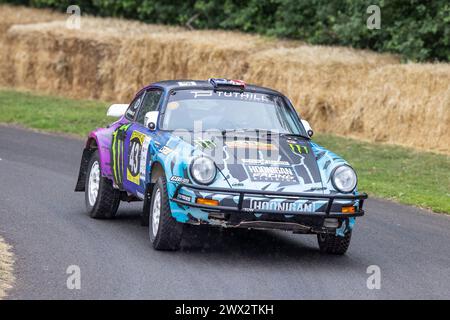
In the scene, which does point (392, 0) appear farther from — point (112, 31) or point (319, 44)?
point (112, 31)

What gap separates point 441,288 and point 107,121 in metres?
14.8

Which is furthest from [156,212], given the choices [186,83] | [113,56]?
[113,56]

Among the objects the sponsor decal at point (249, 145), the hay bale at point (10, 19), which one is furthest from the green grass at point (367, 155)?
the sponsor decal at point (249, 145)

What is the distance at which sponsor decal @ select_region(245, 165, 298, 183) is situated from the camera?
10.1 m

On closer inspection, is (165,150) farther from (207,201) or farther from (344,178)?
(344,178)

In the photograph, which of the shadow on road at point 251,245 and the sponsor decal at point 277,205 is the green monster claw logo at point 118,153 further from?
the sponsor decal at point 277,205

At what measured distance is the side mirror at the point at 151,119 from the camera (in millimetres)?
11195

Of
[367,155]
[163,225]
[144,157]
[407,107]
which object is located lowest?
[367,155]

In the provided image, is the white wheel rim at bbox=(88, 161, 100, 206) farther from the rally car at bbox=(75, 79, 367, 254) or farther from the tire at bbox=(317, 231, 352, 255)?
the tire at bbox=(317, 231, 352, 255)

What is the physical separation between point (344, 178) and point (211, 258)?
1.46m

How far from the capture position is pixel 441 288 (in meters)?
9.26

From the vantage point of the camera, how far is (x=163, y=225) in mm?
10133

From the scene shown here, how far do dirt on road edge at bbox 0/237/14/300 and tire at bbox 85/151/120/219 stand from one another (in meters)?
1.68

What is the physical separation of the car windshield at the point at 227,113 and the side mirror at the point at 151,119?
0.32 ft
